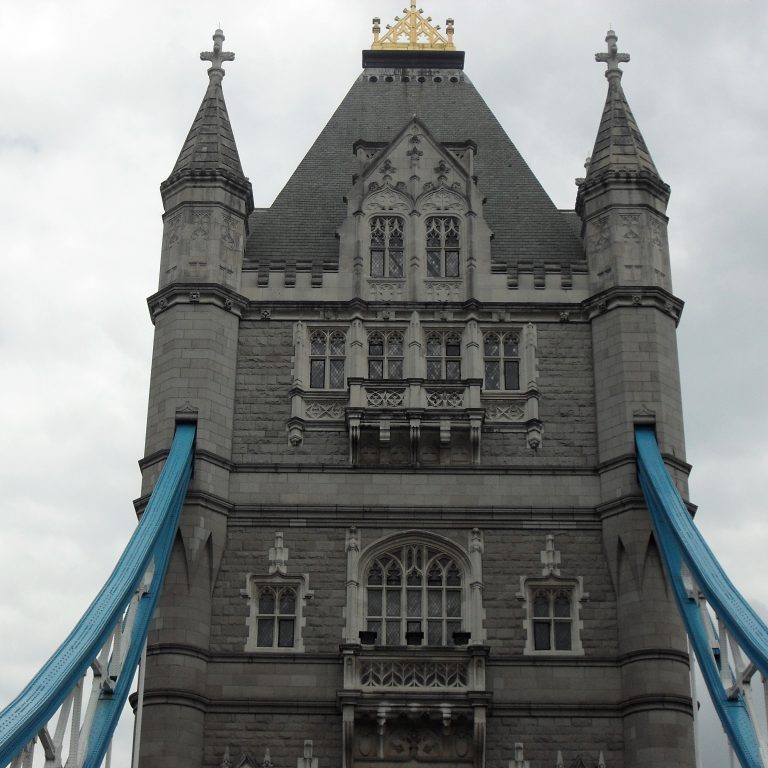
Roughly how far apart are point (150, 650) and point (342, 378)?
22.3 feet

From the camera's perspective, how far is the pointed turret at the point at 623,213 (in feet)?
106

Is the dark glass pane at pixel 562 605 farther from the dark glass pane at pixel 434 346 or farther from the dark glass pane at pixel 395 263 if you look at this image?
the dark glass pane at pixel 395 263

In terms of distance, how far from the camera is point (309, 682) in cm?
2852

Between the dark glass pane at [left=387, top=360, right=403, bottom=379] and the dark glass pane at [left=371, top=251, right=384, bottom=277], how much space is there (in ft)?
6.94

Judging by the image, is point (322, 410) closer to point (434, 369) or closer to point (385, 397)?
point (385, 397)

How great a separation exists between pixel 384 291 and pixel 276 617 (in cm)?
731

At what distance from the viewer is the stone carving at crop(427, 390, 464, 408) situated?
102 feet

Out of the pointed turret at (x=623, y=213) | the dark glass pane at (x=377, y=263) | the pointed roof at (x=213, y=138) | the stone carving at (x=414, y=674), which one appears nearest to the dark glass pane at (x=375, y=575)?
the stone carving at (x=414, y=674)

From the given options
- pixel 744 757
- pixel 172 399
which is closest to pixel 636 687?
pixel 744 757

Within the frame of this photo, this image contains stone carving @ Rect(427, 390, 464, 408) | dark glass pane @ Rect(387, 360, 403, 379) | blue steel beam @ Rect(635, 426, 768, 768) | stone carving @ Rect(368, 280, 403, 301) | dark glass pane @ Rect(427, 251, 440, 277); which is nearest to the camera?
blue steel beam @ Rect(635, 426, 768, 768)

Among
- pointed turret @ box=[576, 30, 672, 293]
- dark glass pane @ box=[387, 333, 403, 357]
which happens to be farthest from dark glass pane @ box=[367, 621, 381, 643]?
pointed turret @ box=[576, 30, 672, 293]

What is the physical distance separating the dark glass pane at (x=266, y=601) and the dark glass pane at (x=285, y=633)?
0.31m

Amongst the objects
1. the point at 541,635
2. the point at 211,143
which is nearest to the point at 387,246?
the point at 211,143

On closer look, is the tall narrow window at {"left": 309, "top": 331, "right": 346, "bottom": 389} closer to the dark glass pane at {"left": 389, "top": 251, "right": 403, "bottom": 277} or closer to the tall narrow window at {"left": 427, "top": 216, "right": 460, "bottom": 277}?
the dark glass pane at {"left": 389, "top": 251, "right": 403, "bottom": 277}
